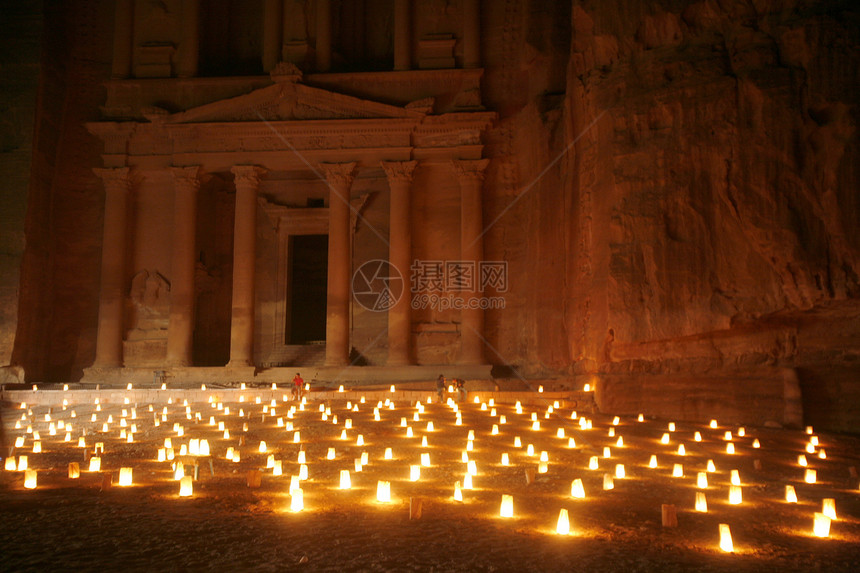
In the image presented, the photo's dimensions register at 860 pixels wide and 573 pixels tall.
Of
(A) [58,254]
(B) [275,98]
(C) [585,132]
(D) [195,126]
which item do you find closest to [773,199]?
(C) [585,132]

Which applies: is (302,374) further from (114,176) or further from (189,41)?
(189,41)

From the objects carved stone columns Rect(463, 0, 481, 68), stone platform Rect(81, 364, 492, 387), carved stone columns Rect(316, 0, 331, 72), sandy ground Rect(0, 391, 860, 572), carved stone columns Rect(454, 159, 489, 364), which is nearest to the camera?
sandy ground Rect(0, 391, 860, 572)

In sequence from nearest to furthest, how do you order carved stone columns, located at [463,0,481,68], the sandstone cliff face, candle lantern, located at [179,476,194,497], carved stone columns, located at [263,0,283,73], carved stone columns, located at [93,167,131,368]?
1. candle lantern, located at [179,476,194,497]
2. the sandstone cliff face
3. carved stone columns, located at [93,167,131,368]
4. carved stone columns, located at [463,0,481,68]
5. carved stone columns, located at [263,0,283,73]

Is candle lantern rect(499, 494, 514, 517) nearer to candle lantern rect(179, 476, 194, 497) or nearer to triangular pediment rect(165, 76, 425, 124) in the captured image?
candle lantern rect(179, 476, 194, 497)

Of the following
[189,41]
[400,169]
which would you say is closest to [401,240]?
[400,169]

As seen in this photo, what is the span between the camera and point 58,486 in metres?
7.23

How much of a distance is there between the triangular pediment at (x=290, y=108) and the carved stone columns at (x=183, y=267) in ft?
6.31

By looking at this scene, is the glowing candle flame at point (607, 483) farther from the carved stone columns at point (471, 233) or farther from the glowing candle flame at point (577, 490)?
the carved stone columns at point (471, 233)

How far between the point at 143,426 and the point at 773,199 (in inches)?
460

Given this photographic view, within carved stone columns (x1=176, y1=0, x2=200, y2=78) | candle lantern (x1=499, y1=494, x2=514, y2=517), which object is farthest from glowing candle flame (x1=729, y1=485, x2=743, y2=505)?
carved stone columns (x1=176, y1=0, x2=200, y2=78)

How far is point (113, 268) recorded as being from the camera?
22.6 meters

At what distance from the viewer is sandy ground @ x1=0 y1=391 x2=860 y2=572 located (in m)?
4.98

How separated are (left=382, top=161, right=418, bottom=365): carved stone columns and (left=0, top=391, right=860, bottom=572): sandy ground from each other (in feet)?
35.6

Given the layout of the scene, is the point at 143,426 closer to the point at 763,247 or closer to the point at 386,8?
the point at 763,247
